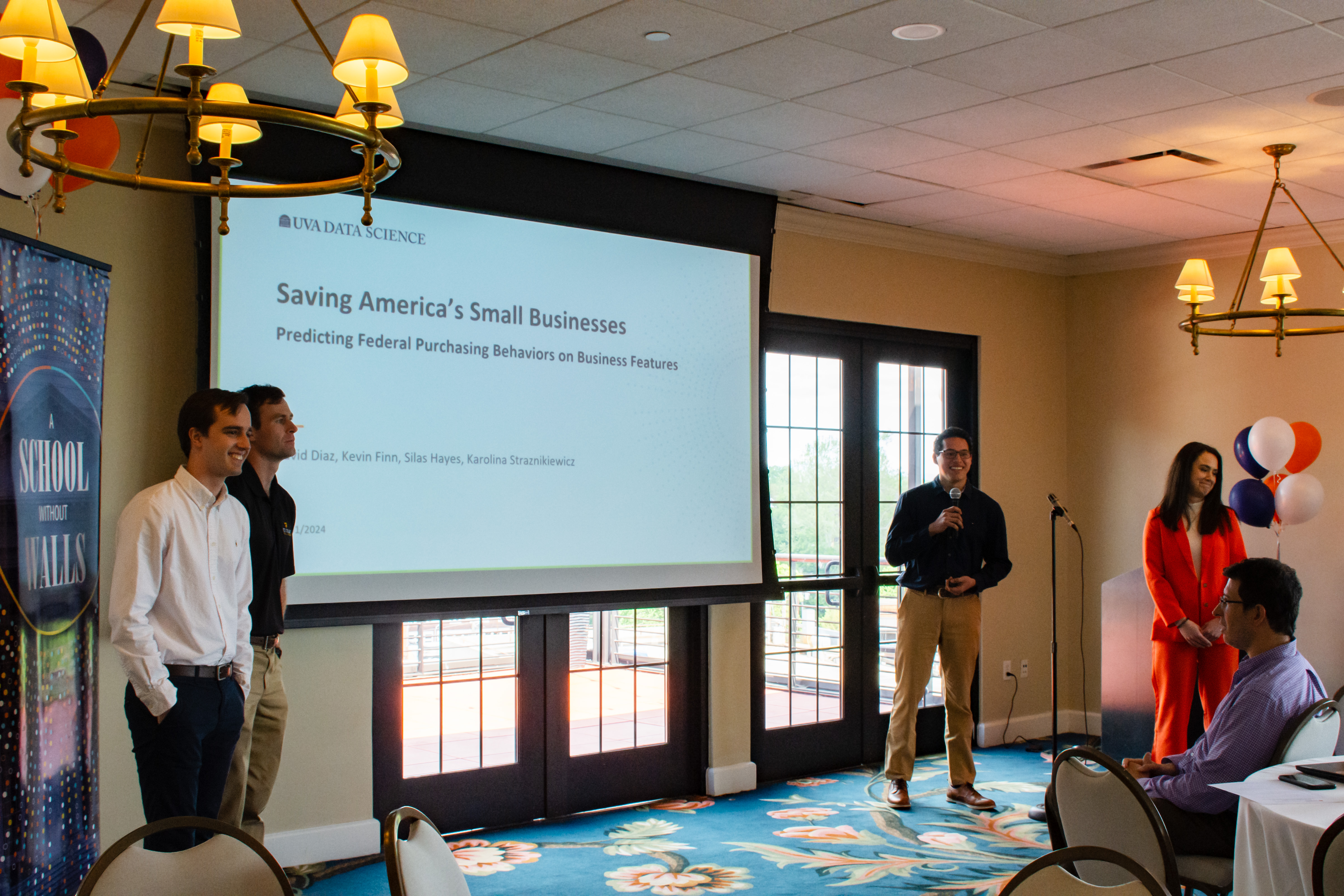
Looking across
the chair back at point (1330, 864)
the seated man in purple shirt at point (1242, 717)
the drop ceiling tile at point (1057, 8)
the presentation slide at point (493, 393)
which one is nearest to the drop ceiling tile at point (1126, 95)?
the drop ceiling tile at point (1057, 8)

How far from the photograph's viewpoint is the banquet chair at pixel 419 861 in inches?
77.9

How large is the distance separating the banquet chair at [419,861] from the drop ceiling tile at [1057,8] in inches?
105

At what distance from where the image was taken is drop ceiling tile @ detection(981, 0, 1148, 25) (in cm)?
337

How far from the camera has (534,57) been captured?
390 centimetres

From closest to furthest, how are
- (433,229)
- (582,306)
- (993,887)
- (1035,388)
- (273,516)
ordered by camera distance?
(273,516), (993,887), (433,229), (582,306), (1035,388)

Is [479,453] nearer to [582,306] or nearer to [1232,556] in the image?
[582,306]

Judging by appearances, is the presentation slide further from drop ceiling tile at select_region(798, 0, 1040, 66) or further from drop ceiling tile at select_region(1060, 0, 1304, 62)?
drop ceiling tile at select_region(1060, 0, 1304, 62)

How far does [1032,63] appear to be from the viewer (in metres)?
3.89

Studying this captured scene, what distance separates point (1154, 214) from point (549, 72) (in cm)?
357

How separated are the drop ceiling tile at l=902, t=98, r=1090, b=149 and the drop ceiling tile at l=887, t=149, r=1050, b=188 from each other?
0.21 metres

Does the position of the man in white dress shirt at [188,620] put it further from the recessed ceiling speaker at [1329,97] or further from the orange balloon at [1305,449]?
the orange balloon at [1305,449]

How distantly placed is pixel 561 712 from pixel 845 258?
2.82m

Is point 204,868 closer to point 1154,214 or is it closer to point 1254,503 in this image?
point 1254,503

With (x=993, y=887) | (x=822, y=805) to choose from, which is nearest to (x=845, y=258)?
(x=822, y=805)
